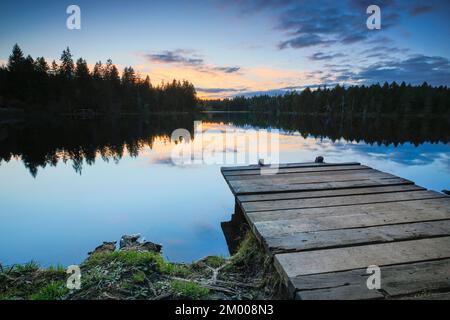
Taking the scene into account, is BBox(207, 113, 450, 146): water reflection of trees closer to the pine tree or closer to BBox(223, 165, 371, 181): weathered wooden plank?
BBox(223, 165, 371, 181): weathered wooden plank

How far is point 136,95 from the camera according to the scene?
3558 inches

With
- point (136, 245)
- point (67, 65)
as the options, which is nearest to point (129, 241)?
point (136, 245)

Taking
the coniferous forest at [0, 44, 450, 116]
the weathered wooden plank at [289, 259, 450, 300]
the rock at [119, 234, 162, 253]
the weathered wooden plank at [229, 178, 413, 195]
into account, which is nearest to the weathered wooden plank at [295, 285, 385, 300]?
the weathered wooden plank at [289, 259, 450, 300]

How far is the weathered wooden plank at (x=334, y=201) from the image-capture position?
4172 millimetres

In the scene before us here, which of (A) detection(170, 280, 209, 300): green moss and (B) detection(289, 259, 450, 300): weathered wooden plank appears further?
(A) detection(170, 280, 209, 300): green moss

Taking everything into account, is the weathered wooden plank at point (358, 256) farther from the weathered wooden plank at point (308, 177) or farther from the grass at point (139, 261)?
the weathered wooden plank at point (308, 177)

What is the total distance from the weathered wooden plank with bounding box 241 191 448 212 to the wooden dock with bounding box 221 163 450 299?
0.01 m

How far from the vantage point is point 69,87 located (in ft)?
225

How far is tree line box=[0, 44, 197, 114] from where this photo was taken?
6019 cm

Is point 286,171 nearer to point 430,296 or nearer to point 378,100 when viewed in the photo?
point 430,296

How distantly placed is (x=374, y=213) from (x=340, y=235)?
1.08 m
